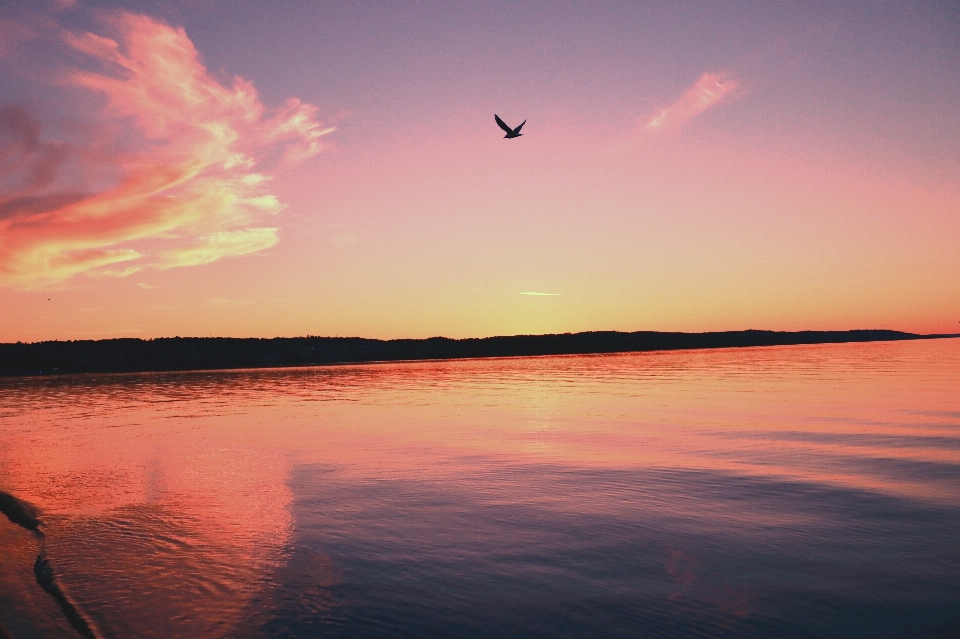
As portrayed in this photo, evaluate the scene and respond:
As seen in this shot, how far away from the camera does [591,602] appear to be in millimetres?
6004

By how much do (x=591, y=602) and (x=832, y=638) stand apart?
208cm

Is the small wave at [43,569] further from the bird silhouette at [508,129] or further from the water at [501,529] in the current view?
the bird silhouette at [508,129]

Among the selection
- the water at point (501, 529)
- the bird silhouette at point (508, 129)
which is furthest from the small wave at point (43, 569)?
the bird silhouette at point (508, 129)

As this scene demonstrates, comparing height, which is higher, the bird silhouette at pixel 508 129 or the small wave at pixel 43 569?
the bird silhouette at pixel 508 129

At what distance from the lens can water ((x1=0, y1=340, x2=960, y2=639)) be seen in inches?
227

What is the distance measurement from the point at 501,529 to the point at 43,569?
558 cm

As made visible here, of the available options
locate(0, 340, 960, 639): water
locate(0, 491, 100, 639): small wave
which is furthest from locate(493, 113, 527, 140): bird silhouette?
locate(0, 491, 100, 639): small wave

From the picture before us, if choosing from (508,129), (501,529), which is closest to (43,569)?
(501,529)

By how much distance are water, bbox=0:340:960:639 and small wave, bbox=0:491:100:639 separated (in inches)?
4.0

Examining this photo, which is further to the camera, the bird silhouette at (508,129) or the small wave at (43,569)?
the bird silhouette at (508,129)

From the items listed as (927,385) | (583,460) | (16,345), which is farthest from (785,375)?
(16,345)

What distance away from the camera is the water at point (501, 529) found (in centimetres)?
577

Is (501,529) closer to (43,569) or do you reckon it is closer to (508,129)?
(43,569)

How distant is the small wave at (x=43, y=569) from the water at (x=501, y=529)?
0.10m
